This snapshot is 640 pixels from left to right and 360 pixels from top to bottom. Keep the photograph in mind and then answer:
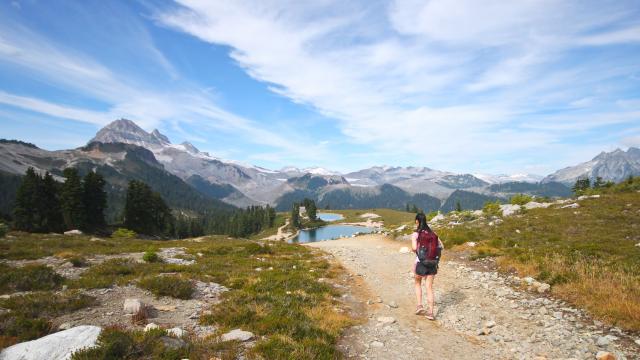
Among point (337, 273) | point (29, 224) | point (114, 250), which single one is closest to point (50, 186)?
point (29, 224)

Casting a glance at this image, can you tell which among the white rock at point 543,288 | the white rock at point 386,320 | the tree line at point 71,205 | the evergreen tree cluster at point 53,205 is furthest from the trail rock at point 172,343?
the evergreen tree cluster at point 53,205

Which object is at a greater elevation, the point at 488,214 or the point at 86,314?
the point at 488,214

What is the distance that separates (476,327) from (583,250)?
1188 centimetres

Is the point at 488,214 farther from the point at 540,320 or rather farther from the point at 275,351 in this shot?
the point at 275,351

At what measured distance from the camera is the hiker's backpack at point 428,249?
12961 millimetres

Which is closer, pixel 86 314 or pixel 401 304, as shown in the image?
pixel 86 314

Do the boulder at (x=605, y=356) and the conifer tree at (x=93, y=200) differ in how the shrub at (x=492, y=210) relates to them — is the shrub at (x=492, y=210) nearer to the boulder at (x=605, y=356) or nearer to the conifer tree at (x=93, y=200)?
the boulder at (x=605, y=356)

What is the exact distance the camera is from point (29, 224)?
206 feet

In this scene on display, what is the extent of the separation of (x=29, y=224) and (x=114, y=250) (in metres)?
56.8

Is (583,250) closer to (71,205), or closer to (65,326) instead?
(65,326)

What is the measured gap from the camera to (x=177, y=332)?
938 centimetres

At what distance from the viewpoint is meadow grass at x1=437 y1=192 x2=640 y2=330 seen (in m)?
11.5

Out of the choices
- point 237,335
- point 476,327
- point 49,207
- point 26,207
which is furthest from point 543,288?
point 26,207

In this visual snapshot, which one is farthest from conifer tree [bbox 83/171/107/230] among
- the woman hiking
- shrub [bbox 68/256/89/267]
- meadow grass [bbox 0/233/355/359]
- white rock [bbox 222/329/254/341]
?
the woman hiking
